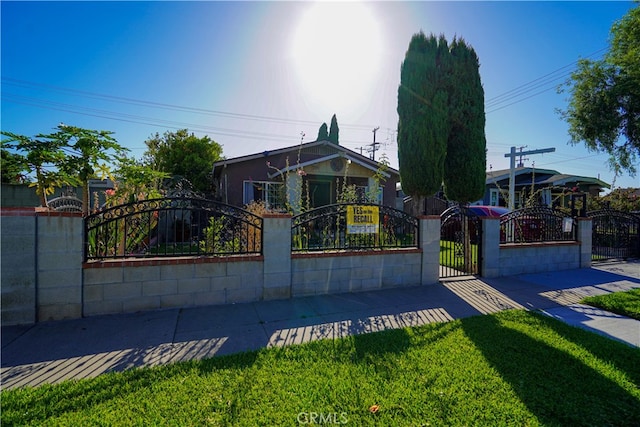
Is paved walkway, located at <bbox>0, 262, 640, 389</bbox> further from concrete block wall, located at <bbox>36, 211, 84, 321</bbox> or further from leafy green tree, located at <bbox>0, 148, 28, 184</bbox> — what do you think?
leafy green tree, located at <bbox>0, 148, 28, 184</bbox>

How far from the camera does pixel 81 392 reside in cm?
234

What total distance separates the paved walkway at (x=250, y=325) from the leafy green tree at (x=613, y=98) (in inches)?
243

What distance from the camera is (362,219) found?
5449mm

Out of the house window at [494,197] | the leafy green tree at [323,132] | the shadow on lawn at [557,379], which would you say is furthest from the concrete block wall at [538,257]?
the leafy green tree at [323,132]

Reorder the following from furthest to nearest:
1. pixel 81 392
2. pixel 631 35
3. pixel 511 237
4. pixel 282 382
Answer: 1. pixel 631 35
2. pixel 511 237
3. pixel 282 382
4. pixel 81 392

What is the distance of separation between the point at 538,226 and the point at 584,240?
1.29 meters

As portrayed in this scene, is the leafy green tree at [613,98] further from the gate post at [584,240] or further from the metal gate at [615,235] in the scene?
the gate post at [584,240]

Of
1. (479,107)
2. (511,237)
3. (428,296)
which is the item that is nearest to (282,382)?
(428,296)

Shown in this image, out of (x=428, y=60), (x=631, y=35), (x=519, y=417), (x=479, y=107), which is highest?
(x=631, y=35)

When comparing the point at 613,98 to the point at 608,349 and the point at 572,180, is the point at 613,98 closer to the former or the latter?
the point at 608,349

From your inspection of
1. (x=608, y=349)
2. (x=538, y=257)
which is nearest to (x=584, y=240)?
(x=538, y=257)

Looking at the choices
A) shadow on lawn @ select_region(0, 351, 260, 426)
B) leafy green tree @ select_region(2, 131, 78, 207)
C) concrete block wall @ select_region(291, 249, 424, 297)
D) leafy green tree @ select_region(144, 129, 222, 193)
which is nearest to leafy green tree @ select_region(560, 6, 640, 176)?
concrete block wall @ select_region(291, 249, 424, 297)

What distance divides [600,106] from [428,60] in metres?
6.15

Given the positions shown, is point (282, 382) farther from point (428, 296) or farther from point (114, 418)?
point (428, 296)
